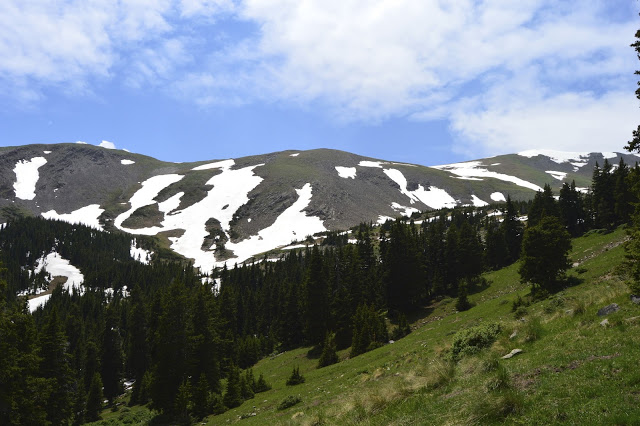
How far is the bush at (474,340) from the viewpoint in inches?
698

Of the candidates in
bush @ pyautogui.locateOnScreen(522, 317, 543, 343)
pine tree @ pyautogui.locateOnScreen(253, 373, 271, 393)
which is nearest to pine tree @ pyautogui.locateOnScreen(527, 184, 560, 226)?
pine tree @ pyautogui.locateOnScreen(253, 373, 271, 393)

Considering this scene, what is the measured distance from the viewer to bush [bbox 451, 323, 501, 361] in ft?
58.1

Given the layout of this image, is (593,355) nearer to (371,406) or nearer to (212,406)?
(371,406)

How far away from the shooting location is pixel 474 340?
60.3 ft

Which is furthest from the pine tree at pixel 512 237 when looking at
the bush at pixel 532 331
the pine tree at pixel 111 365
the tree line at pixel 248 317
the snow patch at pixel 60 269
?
the snow patch at pixel 60 269

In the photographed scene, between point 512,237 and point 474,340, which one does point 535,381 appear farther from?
point 512,237

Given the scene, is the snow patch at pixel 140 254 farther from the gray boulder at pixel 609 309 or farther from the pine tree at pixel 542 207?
the gray boulder at pixel 609 309

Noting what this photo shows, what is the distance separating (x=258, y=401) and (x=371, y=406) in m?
23.1

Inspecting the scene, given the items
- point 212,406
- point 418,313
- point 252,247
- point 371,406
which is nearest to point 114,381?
point 212,406

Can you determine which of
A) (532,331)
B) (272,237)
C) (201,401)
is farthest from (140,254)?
(532,331)

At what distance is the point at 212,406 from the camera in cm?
3569

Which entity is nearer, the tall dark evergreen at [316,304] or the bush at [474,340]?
the bush at [474,340]

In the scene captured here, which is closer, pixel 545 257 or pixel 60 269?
pixel 545 257

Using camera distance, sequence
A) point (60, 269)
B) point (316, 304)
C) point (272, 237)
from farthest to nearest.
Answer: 1. point (272, 237)
2. point (60, 269)
3. point (316, 304)
